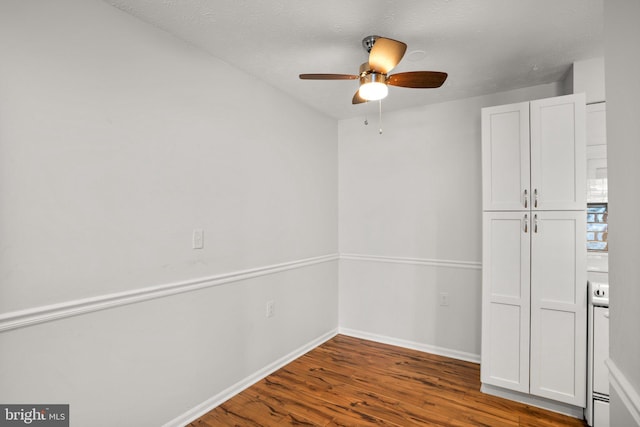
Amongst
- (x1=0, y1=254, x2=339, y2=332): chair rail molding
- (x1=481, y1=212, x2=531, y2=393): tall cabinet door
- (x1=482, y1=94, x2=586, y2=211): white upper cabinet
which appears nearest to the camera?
(x1=0, y1=254, x2=339, y2=332): chair rail molding

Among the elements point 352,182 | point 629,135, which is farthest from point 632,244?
point 352,182

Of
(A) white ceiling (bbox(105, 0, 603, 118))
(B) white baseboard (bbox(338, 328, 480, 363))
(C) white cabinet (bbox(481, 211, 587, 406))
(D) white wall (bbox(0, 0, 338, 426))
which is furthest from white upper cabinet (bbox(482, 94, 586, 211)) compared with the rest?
(D) white wall (bbox(0, 0, 338, 426))

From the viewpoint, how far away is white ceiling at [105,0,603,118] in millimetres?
1843

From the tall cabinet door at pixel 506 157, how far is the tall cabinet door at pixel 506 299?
11 cm

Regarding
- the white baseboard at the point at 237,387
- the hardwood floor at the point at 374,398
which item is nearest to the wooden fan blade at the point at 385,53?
the hardwood floor at the point at 374,398

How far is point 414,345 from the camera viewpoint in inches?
138

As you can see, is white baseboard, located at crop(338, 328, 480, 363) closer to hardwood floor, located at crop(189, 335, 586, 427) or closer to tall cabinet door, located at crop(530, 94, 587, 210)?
hardwood floor, located at crop(189, 335, 586, 427)

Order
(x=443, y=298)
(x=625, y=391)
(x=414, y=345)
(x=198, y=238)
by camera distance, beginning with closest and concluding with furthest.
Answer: (x=625, y=391) < (x=198, y=238) < (x=443, y=298) < (x=414, y=345)

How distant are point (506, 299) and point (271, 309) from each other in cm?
193

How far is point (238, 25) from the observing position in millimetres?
2043

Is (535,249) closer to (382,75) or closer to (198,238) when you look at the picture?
(382,75)

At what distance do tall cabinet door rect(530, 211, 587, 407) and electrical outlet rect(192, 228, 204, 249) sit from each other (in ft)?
7.92

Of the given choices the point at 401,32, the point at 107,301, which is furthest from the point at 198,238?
the point at 401,32

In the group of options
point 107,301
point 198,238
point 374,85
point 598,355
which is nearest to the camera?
point 107,301
